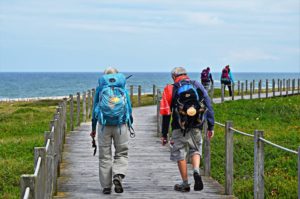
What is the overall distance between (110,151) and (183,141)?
43.3 inches

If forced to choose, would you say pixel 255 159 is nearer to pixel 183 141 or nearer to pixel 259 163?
pixel 259 163

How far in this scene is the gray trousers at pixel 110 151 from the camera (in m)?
9.83

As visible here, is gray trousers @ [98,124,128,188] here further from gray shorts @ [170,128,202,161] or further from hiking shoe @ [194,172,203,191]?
hiking shoe @ [194,172,203,191]

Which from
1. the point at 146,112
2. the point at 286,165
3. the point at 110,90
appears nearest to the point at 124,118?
the point at 110,90

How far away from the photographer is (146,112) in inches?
1096

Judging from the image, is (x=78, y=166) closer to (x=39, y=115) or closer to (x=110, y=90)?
(x=110, y=90)

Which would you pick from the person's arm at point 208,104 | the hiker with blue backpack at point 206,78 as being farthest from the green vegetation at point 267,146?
the hiker with blue backpack at point 206,78

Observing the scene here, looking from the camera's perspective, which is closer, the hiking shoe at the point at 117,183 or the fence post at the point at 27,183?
the fence post at the point at 27,183

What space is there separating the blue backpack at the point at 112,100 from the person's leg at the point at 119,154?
17 cm

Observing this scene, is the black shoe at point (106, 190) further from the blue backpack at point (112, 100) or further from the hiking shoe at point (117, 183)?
the blue backpack at point (112, 100)

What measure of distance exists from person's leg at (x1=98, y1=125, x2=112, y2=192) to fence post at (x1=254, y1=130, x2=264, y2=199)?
2309mm

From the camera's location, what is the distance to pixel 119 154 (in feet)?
32.8

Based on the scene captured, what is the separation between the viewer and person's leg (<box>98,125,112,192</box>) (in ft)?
32.3

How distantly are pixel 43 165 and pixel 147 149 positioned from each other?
29.7 ft
